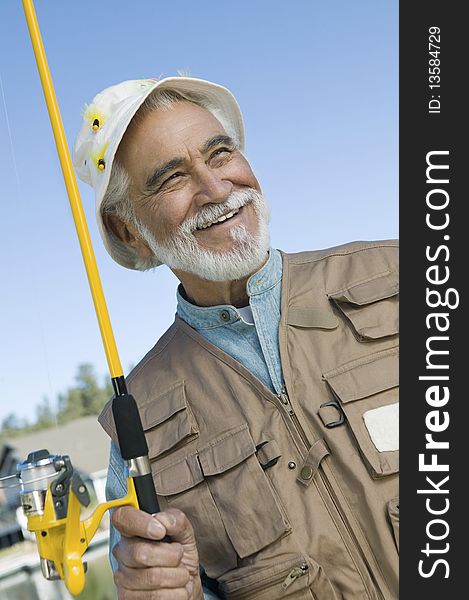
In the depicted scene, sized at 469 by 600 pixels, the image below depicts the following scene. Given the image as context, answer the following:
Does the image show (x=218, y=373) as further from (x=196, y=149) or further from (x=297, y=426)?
(x=196, y=149)

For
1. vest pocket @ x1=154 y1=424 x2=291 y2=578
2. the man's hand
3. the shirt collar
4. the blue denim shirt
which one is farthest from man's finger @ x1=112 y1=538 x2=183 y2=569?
the shirt collar

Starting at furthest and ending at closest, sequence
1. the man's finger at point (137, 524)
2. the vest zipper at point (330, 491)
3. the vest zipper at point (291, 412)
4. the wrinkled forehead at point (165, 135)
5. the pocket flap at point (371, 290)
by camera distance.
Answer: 1. the wrinkled forehead at point (165, 135)
2. the pocket flap at point (371, 290)
3. the vest zipper at point (291, 412)
4. the vest zipper at point (330, 491)
5. the man's finger at point (137, 524)

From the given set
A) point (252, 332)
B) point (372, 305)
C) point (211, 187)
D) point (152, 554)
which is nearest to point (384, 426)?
point (372, 305)

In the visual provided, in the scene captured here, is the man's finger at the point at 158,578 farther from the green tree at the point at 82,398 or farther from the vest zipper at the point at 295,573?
the green tree at the point at 82,398

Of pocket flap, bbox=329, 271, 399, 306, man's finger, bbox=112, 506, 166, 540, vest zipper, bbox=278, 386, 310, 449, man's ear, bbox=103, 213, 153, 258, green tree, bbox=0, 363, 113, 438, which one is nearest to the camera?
man's finger, bbox=112, 506, 166, 540

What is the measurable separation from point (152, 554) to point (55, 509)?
0.23 m

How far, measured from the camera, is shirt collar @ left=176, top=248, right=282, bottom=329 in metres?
2.46

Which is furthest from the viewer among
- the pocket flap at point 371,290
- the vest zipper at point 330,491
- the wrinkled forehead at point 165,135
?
the wrinkled forehead at point 165,135

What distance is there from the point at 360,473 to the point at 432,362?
0.32m

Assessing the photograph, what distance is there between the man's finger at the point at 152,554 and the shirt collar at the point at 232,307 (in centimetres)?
71

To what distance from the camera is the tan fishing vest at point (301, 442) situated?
7.14 feet

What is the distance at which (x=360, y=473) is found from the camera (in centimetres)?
220

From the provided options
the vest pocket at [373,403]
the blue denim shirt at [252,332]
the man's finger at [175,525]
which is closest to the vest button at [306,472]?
the vest pocket at [373,403]

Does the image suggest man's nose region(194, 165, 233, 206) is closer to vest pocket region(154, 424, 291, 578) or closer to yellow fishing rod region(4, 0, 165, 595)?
yellow fishing rod region(4, 0, 165, 595)
